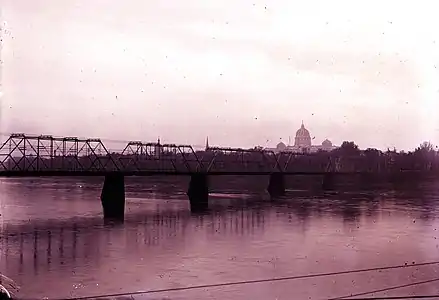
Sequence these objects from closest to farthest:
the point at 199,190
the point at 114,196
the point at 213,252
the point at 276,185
→ the point at 213,252
the point at 114,196
the point at 199,190
the point at 276,185

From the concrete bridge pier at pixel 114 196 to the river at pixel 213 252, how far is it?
2.00 meters

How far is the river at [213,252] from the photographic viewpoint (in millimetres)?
19656

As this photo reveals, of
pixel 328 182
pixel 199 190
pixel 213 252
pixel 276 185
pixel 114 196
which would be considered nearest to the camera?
pixel 213 252

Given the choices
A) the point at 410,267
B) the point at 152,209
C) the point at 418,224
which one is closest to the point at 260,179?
the point at 152,209

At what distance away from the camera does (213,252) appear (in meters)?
28.7

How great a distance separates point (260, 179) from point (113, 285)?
116767 mm

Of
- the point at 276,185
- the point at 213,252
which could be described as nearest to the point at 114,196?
the point at 213,252

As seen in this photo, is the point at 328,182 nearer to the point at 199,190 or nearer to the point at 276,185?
the point at 276,185

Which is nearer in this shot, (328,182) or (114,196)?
(114,196)

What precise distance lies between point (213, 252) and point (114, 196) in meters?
31.5

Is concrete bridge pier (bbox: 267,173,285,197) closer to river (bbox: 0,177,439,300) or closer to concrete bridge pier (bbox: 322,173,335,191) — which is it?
concrete bridge pier (bbox: 322,173,335,191)

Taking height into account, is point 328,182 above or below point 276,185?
above

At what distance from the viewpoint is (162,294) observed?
1847 cm

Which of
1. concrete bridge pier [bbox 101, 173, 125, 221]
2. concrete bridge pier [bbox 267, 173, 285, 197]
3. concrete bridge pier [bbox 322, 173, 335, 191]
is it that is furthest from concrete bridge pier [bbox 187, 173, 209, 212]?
concrete bridge pier [bbox 322, 173, 335, 191]
